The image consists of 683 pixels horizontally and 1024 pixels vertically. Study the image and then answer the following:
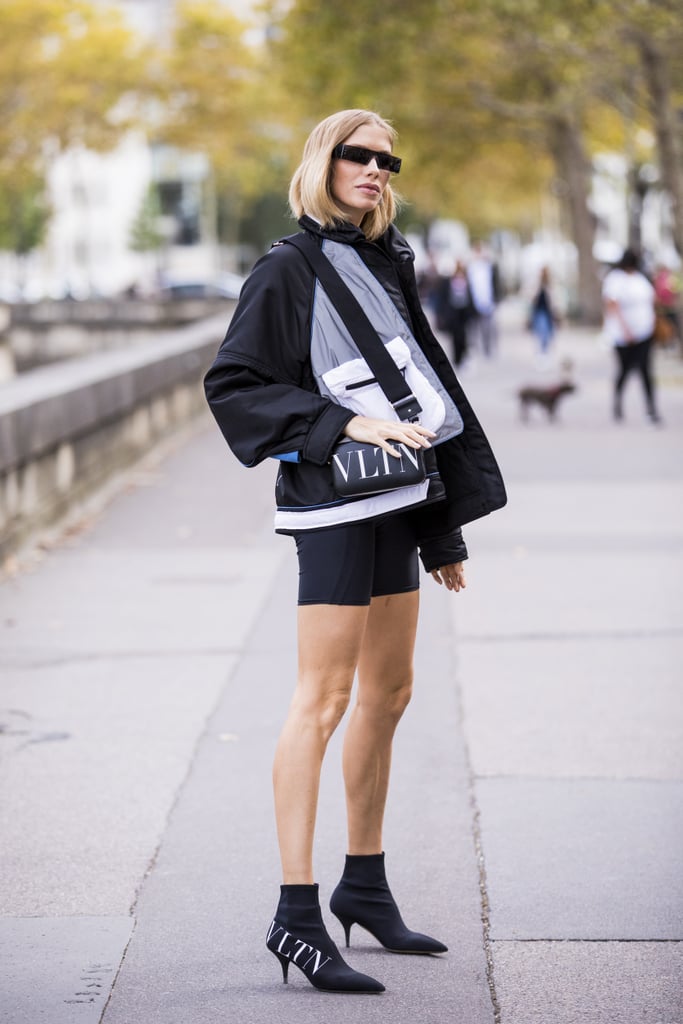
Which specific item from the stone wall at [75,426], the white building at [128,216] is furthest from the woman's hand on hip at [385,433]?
the white building at [128,216]

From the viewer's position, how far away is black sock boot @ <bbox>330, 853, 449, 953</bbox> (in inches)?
A: 153

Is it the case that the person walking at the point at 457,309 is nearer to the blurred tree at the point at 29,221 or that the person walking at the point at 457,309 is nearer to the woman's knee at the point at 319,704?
the woman's knee at the point at 319,704

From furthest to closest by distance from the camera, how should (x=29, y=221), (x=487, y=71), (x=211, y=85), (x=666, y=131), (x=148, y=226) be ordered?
1. (x=148, y=226)
2. (x=29, y=221)
3. (x=211, y=85)
4. (x=487, y=71)
5. (x=666, y=131)

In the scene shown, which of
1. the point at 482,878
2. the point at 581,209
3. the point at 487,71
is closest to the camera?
the point at 482,878

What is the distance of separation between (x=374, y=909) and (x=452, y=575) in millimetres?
777

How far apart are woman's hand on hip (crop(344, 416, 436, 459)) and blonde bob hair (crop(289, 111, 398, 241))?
1.47 ft

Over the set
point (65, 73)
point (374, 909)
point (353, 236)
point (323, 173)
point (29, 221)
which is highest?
point (65, 73)

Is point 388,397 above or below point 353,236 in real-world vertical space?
below

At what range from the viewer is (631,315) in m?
16.9

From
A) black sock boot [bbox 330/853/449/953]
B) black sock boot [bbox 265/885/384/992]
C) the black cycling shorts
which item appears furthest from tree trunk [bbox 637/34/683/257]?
black sock boot [bbox 265/885/384/992]

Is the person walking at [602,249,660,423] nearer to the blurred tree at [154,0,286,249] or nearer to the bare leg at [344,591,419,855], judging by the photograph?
the bare leg at [344,591,419,855]

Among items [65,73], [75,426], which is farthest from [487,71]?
[75,426]

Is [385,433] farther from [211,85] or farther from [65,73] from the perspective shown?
[65,73]

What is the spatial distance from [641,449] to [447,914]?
37.7 ft
